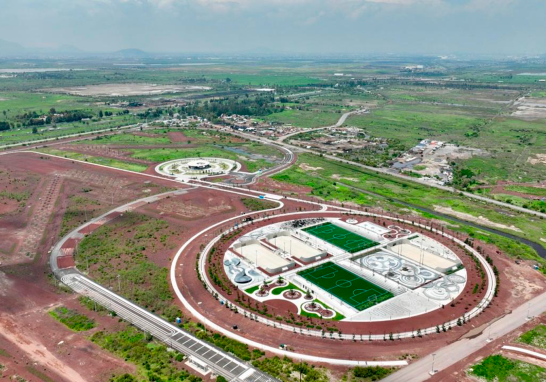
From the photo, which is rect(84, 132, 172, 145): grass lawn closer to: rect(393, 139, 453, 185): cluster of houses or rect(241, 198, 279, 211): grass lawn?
rect(241, 198, 279, 211): grass lawn

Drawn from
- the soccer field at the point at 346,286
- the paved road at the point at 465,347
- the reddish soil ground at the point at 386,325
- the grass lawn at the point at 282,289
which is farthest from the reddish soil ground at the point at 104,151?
the paved road at the point at 465,347

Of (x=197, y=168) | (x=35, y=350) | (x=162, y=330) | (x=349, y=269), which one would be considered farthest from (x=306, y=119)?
(x=35, y=350)

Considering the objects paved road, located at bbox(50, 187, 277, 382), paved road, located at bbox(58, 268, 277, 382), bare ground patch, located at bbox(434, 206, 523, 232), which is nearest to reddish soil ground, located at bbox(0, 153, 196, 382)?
paved road, located at bbox(50, 187, 277, 382)

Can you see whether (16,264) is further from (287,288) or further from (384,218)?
(384,218)

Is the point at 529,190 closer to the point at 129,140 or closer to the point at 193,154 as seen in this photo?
the point at 193,154

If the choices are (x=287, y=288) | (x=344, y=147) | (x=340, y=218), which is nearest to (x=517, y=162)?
(x=344, y=147)

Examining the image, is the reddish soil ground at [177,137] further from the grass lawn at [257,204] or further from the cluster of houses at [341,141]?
the grass lawn at [257,204]

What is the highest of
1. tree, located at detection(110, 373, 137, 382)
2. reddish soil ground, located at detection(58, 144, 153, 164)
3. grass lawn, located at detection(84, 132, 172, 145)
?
grass lawn, located at detection(84, 132, 172, 145)
